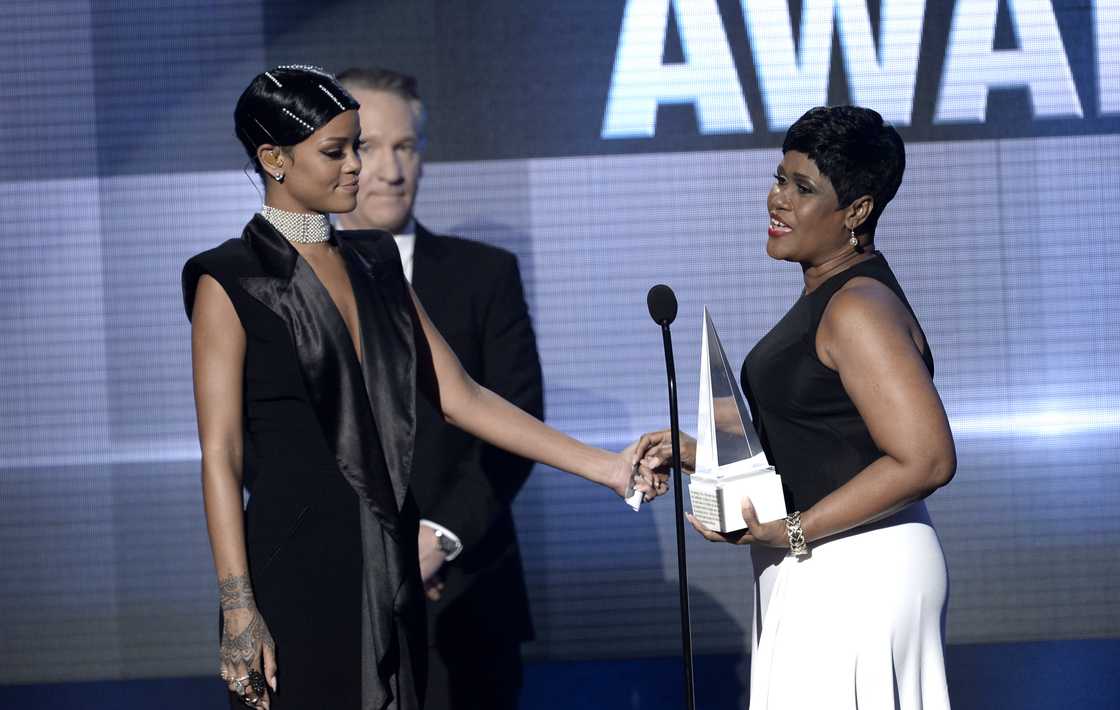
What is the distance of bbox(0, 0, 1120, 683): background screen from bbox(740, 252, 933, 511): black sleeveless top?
69.7 inches

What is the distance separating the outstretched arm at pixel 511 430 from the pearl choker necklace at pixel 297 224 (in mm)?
283

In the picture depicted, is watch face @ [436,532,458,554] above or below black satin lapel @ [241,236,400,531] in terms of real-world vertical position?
below

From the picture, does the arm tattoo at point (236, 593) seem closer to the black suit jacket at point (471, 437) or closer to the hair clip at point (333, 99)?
the hair clip at point (333, 99)

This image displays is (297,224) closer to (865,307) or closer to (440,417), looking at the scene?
(865,307)

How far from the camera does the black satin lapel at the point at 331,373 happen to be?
184 cm

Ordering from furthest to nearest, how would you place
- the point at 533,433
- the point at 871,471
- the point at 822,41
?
the point at 822,41 → the point at 533,433 → the point at 871,471

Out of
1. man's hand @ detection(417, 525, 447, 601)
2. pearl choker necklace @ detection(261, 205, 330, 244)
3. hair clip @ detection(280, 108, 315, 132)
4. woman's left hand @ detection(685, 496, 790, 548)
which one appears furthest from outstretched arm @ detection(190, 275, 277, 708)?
man's hand @ detection(417, 525, 447, 601)

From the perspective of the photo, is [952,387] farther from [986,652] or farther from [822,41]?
[822,41]

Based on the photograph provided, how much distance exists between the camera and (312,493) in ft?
6.15

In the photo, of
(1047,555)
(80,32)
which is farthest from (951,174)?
(80,32)

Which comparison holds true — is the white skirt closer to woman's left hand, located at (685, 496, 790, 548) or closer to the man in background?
woman's left hand, located at (685, 496, 790, 548)

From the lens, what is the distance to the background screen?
13.0ft

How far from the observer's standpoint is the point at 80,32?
4047 mm

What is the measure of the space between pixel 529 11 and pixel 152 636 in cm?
245
